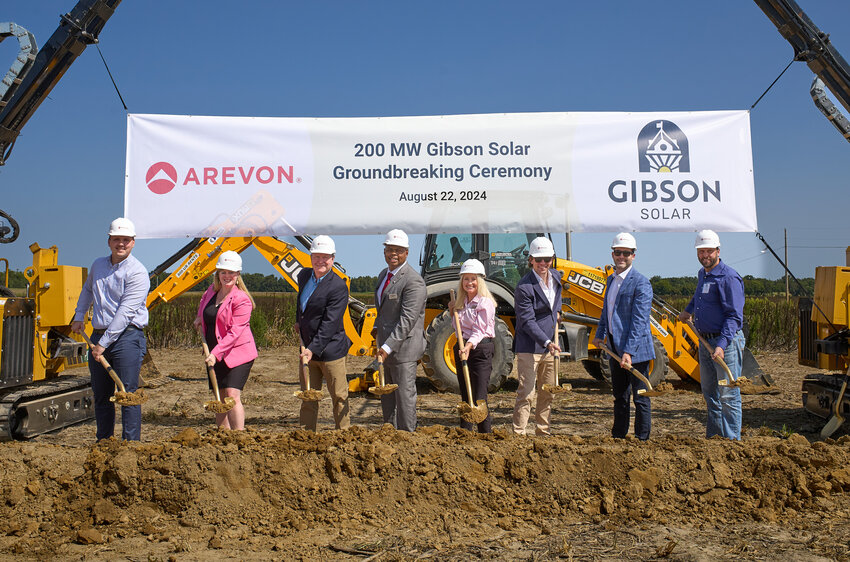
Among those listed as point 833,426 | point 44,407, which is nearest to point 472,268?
point 833,426

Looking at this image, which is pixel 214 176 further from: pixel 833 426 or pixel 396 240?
pixel 833 426

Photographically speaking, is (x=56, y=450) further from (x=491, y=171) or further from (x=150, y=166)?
(x=491, y=171)

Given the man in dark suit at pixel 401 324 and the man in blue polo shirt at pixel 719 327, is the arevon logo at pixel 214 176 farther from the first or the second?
the man in blue polo shirt at pixel 719 327

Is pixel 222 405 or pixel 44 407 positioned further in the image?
pixel 44 407

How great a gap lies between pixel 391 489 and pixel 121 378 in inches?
90.2

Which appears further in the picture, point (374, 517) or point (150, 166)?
point (150, 166)

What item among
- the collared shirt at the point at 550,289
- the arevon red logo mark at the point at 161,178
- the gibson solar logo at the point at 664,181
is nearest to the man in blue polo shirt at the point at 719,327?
the collared shirt at the point at 550,289

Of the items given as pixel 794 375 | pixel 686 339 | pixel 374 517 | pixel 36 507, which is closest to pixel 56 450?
pixel 36 507

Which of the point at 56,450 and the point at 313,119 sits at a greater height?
the point at 313,119

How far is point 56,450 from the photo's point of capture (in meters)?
4.82

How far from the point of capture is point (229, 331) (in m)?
5.31

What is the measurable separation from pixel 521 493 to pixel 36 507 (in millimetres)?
3102

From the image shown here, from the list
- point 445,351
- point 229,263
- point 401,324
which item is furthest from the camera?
point 445,351

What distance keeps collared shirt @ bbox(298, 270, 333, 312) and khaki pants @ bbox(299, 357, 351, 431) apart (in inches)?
19.2
